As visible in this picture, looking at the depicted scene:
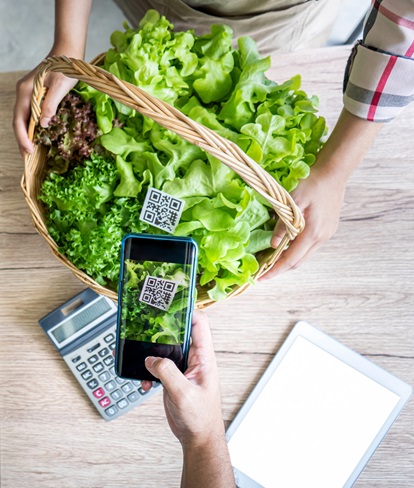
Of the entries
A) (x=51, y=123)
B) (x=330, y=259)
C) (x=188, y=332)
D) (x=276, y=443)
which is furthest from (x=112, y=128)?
(x=276, y=443)

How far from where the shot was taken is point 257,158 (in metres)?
0.83

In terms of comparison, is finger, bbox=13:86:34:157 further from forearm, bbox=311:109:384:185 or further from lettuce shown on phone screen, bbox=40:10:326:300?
forearm, bbox=311:109:384:185

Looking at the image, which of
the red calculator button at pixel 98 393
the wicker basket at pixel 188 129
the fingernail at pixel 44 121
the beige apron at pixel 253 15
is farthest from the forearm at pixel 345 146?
the red calculator button at pixel 98 393

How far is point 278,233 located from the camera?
85cm

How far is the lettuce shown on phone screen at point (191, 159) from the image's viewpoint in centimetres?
84

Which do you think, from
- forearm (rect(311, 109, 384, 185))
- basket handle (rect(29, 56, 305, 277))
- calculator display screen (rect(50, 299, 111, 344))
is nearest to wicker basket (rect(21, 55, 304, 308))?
basket handle (rect(29, 56, 305, 277))

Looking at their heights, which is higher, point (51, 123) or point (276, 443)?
point (51, 123)

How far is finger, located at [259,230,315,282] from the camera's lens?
87 centimetres

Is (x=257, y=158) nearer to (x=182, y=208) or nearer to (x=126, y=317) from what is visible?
(x=182, y=208)

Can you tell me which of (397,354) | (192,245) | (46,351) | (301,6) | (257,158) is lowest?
(46,351)

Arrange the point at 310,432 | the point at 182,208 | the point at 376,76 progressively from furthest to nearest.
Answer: the point at 310,432 → the point at 182,208 → the point at 376,76

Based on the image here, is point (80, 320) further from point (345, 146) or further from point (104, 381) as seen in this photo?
point (345, 146)

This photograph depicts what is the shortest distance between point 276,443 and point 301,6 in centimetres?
90

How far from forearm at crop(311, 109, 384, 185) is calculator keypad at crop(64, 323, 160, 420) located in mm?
518
